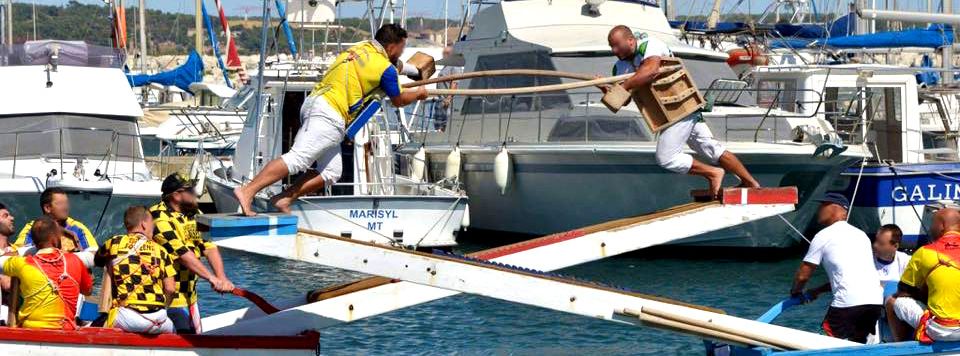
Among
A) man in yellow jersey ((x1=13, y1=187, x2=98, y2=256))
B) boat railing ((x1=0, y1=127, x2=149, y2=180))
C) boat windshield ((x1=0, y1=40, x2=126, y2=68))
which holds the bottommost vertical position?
boat railing ((x1=0, y1=127, x2=149, y2=180))

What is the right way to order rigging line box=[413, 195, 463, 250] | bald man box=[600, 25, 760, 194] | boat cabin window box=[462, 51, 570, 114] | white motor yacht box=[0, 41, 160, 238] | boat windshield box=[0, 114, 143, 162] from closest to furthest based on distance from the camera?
1. bald man box=[600, 25, 760, 194]
2. white motor yacht box=[0, 41, 160, 238]
3. rigging line box=[413, 195, 463, 250]
4. boat windshield box=[0, 114, 143, 162]
5. boat cabin window box=[462, 51, 570, 114]

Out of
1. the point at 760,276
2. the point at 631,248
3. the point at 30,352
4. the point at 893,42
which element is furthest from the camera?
the point at 893,42

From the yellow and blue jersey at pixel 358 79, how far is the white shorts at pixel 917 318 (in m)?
3.83

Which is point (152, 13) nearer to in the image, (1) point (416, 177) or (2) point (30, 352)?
(1) point (416, 177)

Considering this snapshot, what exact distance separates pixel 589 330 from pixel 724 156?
4234 millimetres

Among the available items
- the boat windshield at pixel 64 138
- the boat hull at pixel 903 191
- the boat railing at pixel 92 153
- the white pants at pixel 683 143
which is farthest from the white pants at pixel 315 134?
the boat hull at pixel 903 191

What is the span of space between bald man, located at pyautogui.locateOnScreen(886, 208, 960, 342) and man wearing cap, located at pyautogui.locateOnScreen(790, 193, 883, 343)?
1.25 feet

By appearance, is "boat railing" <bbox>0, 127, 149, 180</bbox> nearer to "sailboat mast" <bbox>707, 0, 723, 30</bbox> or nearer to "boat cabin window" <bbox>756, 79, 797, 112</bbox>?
"boat cabin window" <bbox>756, 79, 797, 112</bbox>

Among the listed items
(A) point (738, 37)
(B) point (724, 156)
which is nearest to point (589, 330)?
(B) point (724, 156)

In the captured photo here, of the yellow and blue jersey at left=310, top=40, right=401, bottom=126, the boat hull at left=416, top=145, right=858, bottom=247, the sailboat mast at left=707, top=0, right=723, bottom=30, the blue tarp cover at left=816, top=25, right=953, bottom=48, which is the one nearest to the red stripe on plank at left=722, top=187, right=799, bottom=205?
the yellow and blue jersey at left=310, top=40, right=401, bottom=126

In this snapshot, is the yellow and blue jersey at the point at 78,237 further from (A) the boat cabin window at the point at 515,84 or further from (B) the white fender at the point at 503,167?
(A) the boat cabin window at the point at 515,84

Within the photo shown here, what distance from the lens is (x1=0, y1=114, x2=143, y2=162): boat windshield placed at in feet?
73.3

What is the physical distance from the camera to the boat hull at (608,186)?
21.2m

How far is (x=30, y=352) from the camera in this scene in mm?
10992
